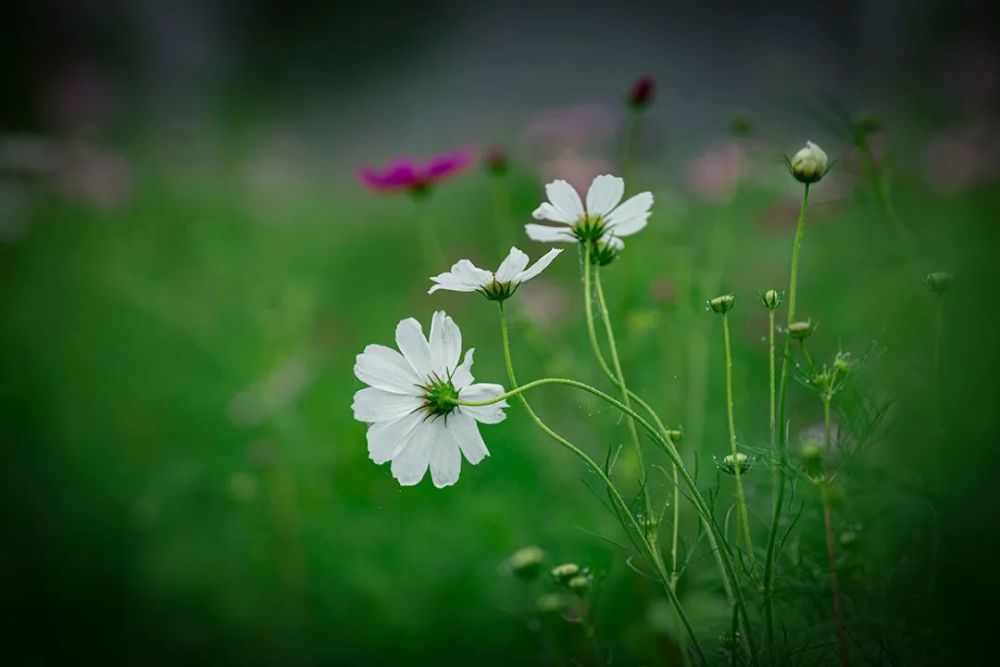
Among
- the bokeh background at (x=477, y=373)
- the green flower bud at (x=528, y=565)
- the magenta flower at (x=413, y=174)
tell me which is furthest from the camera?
the magenta flower at (x=413, y=174)

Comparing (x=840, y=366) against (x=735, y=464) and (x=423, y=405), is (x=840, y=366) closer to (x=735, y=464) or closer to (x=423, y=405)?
(x=735, y=464)

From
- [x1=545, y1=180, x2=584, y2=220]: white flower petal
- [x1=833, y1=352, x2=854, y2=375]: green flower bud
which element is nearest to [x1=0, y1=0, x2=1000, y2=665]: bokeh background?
[x1=833, y1=352, x2=854, y2=375]: green flower bud

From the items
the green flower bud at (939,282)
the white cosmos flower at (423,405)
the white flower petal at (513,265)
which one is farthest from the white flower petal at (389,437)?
the green flower bud at (939,282)

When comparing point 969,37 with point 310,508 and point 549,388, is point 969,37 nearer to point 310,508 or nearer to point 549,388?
point 549,388

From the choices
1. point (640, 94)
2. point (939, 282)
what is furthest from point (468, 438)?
point (640, 94)

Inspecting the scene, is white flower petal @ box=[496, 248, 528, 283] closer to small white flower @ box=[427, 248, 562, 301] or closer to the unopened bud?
small white flower @ box=[427, 248, 562, 301]

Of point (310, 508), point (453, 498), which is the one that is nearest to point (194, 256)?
point (310, 508)

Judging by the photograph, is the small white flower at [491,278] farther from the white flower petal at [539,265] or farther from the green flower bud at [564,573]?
the green flower bud at [564,573]

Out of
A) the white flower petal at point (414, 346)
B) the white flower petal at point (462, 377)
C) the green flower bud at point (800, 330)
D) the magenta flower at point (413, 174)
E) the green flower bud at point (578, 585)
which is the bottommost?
the green flower bud at point (578, 585)
